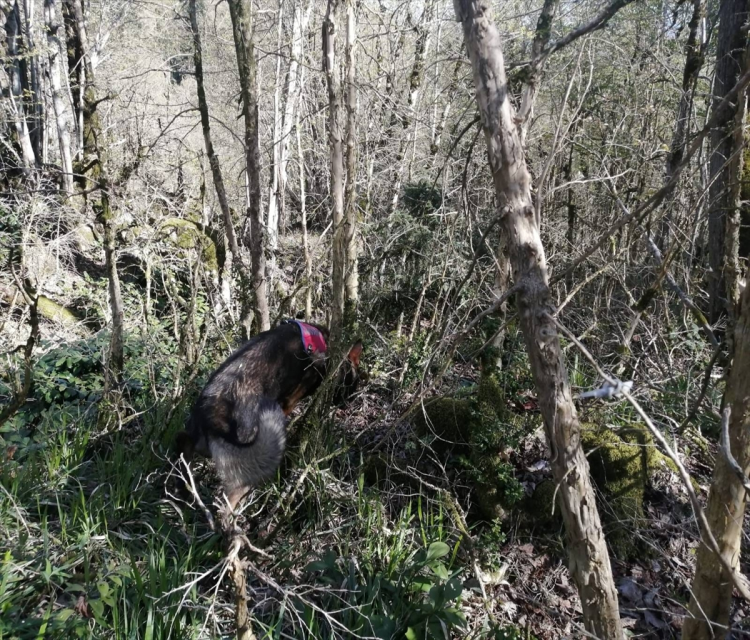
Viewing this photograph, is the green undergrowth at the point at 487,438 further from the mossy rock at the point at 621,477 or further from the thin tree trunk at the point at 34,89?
the thin tree trunk at the point at 34,89

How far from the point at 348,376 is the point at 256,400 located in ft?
2.63

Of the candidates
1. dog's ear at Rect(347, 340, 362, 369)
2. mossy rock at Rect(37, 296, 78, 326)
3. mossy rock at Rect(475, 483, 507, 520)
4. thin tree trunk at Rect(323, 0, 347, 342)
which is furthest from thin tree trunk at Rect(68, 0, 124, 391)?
mossy rock at Rect(475, 483, 507, 520)

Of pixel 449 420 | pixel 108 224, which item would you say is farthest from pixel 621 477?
pixel 108 224

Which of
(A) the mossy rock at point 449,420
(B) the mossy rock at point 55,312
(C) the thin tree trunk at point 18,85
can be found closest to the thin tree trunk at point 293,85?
(B) the mossy rock at point 55,312

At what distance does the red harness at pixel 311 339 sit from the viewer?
14.2ft

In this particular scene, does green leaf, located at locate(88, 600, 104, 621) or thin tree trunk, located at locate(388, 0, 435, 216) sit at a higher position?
thin tree trunk, located at locate(388, 0, 435, 216)

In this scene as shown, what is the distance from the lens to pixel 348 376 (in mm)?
4605

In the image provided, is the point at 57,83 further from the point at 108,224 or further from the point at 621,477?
the point at 621,477

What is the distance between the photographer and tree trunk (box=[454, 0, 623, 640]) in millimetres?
2160

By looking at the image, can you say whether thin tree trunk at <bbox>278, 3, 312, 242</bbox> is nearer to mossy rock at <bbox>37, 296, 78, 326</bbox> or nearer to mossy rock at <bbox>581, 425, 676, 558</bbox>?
mossy rock at <bbox>37, 296, 78, 326</bbox>

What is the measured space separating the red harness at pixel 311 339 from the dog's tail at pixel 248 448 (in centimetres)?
56

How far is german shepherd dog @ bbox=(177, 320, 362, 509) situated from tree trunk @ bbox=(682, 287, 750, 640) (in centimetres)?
254

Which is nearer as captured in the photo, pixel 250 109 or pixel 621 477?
pixel 621 477

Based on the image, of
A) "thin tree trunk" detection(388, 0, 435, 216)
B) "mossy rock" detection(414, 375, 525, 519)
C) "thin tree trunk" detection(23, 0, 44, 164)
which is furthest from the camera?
"thin tree trunk" detection(23, 0, 44, 164)
